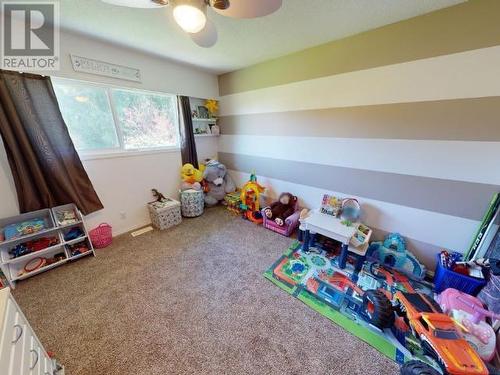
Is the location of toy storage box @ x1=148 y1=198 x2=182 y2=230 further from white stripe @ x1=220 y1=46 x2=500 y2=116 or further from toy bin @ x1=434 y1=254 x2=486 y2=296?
toy bin @ x1=434 y1=254 x2=486 y2=296

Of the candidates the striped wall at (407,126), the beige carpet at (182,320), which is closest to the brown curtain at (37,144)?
the beige carpet at (182,320)

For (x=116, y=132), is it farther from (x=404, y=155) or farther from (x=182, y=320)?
(x=404, y=155)

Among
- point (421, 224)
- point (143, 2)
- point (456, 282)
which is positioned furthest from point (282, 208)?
point (143, 2)

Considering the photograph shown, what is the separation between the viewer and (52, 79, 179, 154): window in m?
2.08

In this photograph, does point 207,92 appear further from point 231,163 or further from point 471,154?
point 471,154

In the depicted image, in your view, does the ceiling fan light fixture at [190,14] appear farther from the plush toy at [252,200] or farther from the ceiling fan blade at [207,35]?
the plush toy at [252,200]

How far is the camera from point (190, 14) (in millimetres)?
985

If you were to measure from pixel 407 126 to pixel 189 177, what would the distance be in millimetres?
2782

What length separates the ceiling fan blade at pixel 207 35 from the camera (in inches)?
46.3

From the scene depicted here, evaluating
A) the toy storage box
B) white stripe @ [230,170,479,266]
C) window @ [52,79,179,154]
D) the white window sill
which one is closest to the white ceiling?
window @ [52,79,179,154]

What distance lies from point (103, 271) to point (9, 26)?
90.3 inches

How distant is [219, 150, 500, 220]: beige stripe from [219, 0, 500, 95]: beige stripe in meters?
1.04

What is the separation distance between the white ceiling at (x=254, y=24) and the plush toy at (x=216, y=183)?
161 cm

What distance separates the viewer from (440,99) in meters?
1.57
